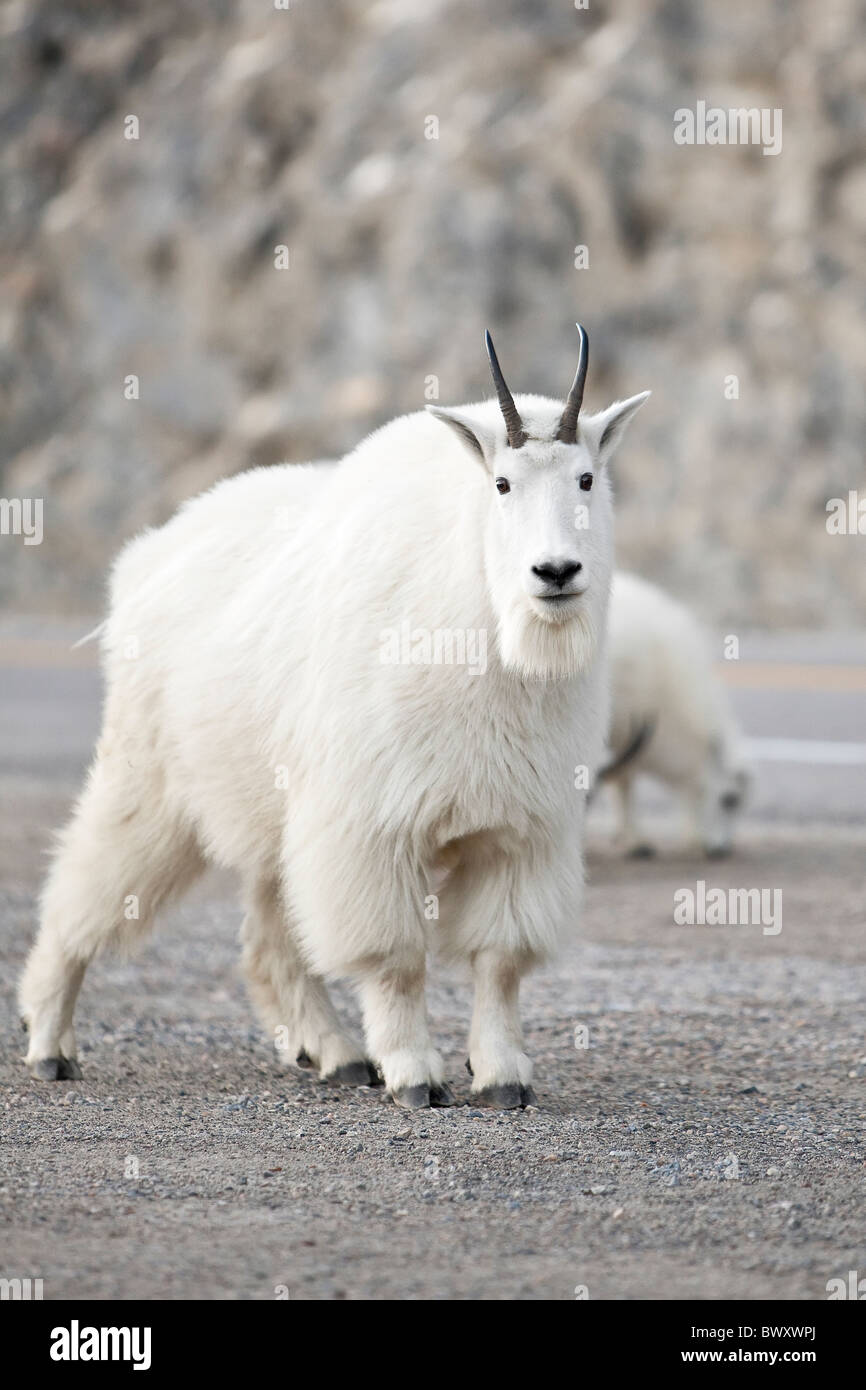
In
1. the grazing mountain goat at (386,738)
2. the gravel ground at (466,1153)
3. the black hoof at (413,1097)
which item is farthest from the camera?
the black hoof at (413,1097)

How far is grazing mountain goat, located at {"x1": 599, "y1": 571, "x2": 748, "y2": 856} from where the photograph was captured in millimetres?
10016

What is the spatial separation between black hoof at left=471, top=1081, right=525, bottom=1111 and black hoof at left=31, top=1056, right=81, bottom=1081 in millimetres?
1278

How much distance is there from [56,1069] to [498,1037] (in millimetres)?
1377

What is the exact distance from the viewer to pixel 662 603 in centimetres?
1045

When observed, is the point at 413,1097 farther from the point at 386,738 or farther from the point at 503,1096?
the point at 386,738

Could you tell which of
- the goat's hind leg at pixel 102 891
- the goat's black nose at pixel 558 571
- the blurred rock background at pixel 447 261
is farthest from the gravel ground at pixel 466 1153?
the blurred rock background at pixel 447 261

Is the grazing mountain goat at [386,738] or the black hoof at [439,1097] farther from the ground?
the grazing mountain goat at [386,738]

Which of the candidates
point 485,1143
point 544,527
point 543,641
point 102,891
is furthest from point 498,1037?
point 544,527

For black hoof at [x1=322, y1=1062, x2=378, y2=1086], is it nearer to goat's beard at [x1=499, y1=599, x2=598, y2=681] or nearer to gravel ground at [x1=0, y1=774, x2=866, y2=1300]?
gravel ground at [x1=0, y1=774, x2=866, y2=1300]

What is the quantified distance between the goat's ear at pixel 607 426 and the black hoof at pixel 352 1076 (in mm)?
1938

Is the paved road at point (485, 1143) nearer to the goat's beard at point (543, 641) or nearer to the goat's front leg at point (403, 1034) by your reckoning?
the goat's front leg at point (403, 1034)

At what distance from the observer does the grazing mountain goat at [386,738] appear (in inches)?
185

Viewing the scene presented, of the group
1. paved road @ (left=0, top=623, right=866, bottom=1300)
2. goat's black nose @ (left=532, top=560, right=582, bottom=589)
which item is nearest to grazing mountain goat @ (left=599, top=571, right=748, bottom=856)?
paved road @ (left=0, top=623, right=866, bottom=1300)

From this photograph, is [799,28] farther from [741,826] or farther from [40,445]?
[741,826]
